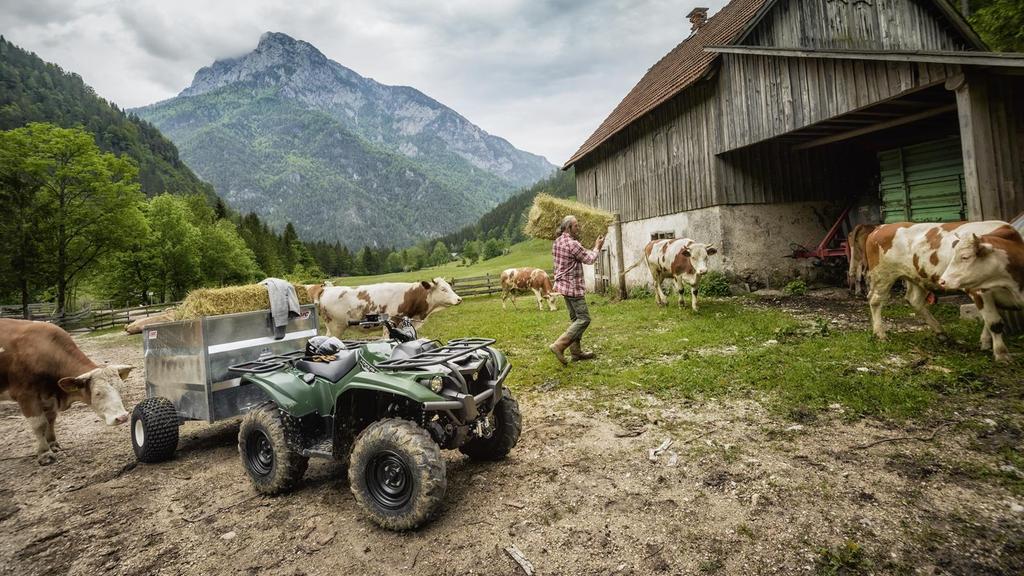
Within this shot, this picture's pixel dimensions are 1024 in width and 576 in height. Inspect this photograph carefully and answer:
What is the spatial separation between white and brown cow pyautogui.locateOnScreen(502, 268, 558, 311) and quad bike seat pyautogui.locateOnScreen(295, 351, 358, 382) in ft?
45.0

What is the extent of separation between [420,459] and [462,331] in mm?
10312

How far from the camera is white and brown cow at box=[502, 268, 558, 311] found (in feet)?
58.8

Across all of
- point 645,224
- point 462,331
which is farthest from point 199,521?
point 645,224

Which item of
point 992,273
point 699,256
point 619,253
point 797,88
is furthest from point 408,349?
point 619,253

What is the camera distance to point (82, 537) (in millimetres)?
3516

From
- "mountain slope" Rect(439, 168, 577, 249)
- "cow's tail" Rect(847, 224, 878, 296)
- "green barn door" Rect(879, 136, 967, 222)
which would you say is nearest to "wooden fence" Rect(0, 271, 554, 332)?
"cow's tail" Rect(847, 224, 878, 296)

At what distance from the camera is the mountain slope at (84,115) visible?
10212 centimetres

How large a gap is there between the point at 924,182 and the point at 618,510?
52.7 feet

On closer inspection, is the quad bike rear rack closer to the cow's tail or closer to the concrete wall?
the cow's tail

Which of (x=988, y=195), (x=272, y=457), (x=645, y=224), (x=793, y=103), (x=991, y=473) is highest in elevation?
(x=793, y=103)

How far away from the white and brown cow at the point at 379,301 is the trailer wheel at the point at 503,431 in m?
5.90

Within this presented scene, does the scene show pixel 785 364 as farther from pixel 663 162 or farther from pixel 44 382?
pixel 663 162

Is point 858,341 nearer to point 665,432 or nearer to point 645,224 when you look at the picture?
point 665,432

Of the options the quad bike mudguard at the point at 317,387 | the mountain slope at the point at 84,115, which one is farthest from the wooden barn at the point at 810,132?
the mountain slope at the point at 84,115
